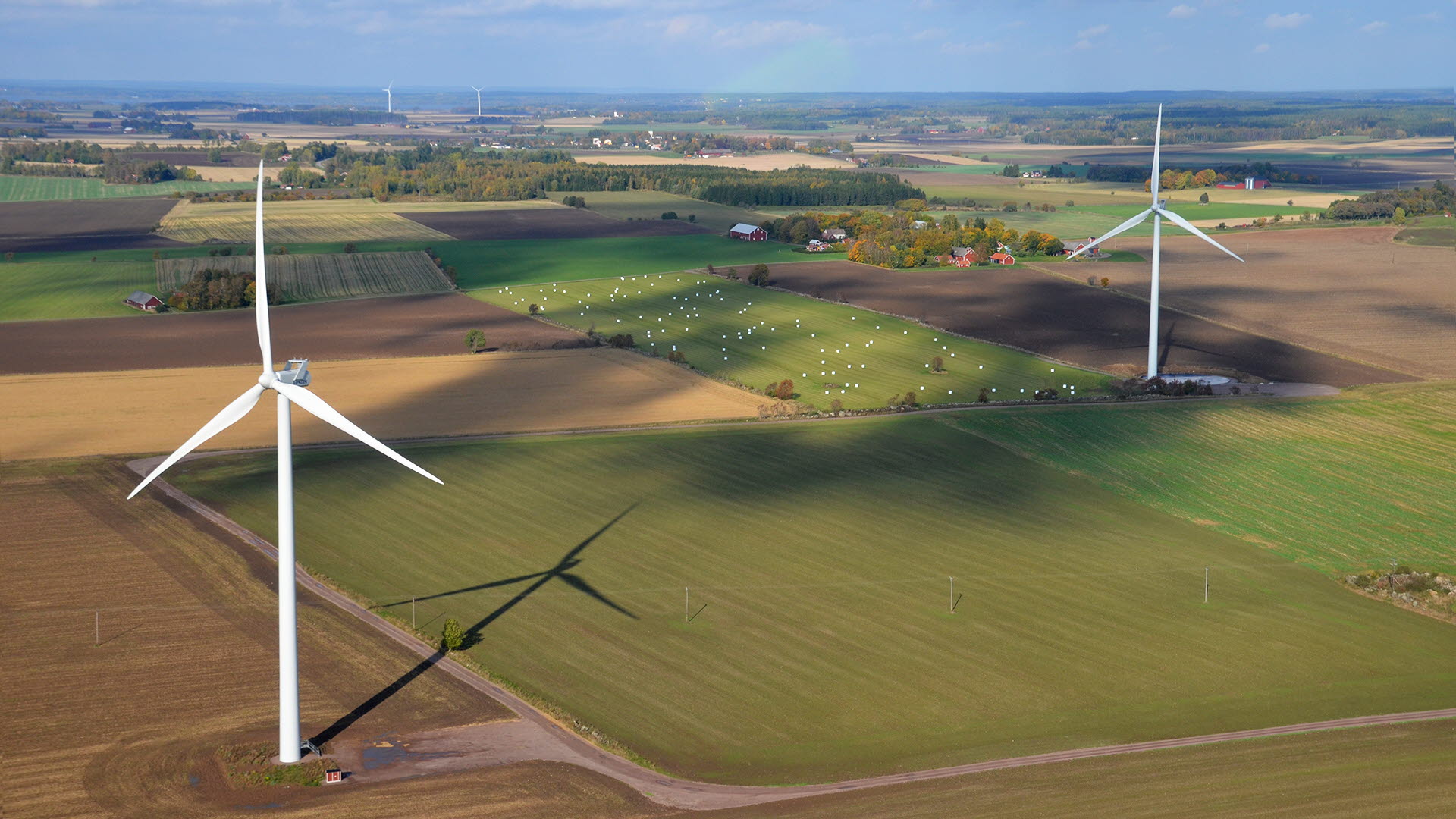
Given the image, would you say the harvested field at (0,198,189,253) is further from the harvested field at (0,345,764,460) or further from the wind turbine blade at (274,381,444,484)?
the wind turbine blade at (274,381,444,484)

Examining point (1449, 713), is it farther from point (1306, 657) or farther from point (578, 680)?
point (578, 680)

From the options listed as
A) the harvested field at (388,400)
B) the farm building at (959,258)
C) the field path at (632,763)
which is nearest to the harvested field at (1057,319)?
the farm building at (959,258)

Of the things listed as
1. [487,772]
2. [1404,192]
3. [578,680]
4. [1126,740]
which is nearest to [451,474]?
[578,680]

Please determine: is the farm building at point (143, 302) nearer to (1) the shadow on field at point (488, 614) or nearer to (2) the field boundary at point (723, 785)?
(1) the shadow on field at point (488, 614)

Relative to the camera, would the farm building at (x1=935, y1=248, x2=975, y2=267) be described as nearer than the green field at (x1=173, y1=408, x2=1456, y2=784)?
No

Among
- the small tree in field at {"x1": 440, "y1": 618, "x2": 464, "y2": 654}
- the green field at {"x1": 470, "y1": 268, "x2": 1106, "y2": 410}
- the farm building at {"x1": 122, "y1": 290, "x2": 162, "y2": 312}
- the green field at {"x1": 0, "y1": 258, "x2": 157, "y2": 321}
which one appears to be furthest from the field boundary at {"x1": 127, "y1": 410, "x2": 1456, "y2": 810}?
the green field at {"x1": 0, "y1": 258, "x2": 157, "y2": 321}

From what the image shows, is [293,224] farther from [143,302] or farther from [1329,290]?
[1329,290]
